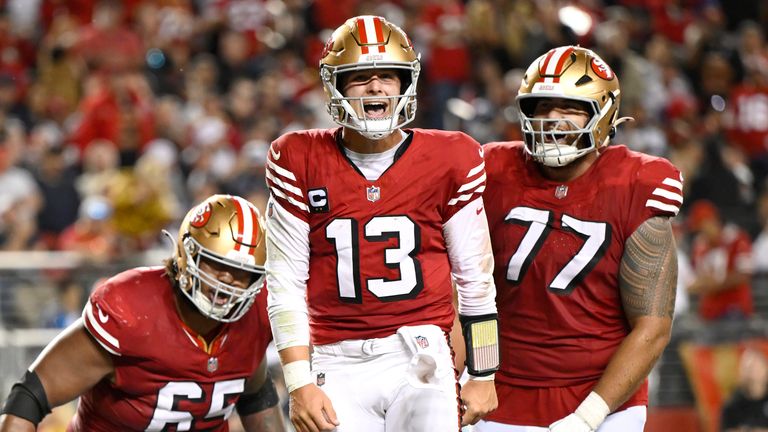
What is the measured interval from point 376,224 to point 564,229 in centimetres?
81

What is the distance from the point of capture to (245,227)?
4.40 meters

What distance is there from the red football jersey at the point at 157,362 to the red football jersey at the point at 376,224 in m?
0.72

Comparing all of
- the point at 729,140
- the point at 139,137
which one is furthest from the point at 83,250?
the point at 729,140

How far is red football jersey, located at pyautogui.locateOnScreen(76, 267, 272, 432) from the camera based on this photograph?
4359 millimetres

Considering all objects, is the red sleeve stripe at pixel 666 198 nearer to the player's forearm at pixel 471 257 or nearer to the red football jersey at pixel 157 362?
the player's forearm at pixel 471 257

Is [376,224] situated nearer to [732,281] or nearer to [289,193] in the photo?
[289,193]

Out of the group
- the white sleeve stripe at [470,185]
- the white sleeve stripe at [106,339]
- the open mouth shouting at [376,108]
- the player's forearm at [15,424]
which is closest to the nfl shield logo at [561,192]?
the white sleeve stripe at [470,185]

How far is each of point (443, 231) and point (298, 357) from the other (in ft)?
2.01

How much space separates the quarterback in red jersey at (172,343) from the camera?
4.32 meters

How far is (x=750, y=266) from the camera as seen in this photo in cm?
944

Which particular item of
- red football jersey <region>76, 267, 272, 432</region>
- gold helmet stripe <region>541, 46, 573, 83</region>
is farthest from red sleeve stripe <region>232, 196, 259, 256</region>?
gold helmet stripe <region>541, 46, 573, 83</region>

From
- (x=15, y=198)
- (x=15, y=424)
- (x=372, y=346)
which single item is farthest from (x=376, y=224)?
(x=15, y=198)

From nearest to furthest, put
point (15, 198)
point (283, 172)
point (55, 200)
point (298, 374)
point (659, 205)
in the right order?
point (298, 374)
point (283, 172)
point (659, 205)
point (15, 198)
point (55, 200)

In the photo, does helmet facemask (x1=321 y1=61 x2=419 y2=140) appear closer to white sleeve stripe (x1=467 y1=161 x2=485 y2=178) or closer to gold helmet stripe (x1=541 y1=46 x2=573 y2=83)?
white sleeve stripe (x1=467 y1=161 x2=485 y2=178)
